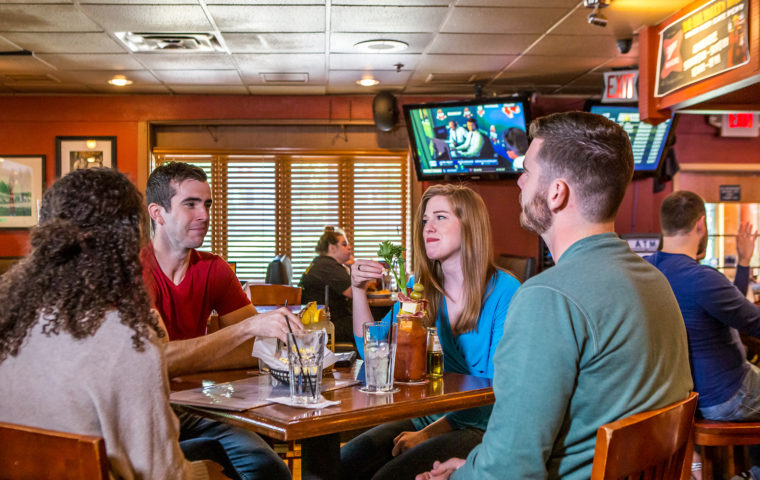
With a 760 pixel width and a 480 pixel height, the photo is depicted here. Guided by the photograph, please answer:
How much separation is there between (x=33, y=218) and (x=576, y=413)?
254 inches

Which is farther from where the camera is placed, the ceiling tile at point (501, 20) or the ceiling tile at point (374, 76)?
the ceiling tile at point (374, 76)

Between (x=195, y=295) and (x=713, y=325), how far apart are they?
1.94 m

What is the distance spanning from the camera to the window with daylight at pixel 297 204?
6.69 meters

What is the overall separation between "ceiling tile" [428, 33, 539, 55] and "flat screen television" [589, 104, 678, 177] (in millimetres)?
1111

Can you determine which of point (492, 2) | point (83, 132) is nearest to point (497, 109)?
point (492, 2)

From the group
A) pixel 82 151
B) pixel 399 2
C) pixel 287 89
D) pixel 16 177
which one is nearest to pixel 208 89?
pixel 287 89

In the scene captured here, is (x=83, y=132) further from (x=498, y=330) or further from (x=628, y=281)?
(x=628, y=281)

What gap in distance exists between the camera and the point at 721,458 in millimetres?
2951

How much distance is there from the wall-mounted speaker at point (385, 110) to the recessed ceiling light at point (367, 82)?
0.24 meters

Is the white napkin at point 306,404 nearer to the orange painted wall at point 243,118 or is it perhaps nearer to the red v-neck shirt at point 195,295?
the red v-neck shirt at point 195,295

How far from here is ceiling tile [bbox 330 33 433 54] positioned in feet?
15.0

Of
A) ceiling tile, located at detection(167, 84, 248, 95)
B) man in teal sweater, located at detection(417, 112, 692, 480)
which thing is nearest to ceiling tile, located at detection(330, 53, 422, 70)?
ceiling tile, located at detection(167, 84, 248, 95)

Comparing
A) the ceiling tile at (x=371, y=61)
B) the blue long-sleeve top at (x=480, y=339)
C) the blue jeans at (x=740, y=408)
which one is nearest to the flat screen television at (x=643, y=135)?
the ceiling tile at (x=371, y=61)

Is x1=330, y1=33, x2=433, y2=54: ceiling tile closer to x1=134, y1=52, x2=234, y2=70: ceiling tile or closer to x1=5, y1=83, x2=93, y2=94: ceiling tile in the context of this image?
x1=134, y1=52, x2=234, y2=70: ceiling tile
